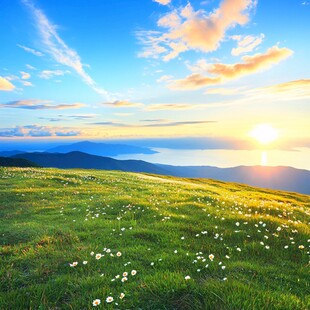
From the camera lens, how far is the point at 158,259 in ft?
25.5

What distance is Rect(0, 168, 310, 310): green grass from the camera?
571 cm

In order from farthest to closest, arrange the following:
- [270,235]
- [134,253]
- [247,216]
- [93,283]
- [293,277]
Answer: [247,216], [270,235], [134,253], [293,277], [93,283]

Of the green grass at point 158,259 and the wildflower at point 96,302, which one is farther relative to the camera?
the green grass at point 158,259

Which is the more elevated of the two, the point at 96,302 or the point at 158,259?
the point at 158,259

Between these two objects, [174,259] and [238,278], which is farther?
[174,259]

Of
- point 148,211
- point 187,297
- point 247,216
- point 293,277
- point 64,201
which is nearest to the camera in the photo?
point 187,297

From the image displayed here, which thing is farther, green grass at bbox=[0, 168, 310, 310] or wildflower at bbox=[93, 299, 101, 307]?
green grass at bbox=[0, 168, 310, 310]

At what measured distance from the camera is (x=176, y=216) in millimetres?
12633

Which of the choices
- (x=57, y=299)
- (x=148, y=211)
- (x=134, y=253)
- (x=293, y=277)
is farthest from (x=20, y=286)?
(x=148, y=211)

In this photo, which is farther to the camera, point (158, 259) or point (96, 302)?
point (158, 259)

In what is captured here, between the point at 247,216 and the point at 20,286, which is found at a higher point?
the point at 247,216

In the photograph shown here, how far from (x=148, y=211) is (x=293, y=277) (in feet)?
26.7

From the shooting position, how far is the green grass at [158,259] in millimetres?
5711

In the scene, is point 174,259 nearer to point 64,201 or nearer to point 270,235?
point 270,235
